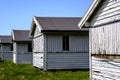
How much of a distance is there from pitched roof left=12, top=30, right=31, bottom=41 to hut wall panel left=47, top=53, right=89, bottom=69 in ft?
46.5

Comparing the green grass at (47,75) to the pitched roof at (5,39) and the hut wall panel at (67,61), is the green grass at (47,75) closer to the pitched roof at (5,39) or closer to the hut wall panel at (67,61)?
the hut wall panel at (67,61)

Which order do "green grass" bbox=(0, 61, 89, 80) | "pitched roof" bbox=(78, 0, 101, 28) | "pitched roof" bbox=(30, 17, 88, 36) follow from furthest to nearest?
1. "pitched roof" bbox=(30, 17, 88, 36)
2. "green grass" bbox=(0, 61, 89, 80)
3. "pitched roof" bbox=(78, 0, 101, 28)

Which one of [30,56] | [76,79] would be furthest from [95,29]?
[30,56]

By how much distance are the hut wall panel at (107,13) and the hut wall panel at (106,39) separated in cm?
27

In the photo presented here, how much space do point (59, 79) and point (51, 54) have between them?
19.4 ft

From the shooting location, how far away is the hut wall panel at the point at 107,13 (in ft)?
43.3

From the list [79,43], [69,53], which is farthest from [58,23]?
[69,53]

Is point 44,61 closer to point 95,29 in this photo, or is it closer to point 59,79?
point 59,79

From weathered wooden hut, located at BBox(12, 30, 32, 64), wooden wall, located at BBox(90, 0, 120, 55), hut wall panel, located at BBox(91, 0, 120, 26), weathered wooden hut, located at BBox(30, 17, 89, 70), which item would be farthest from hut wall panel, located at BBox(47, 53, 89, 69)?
weathered wooden hut, located at BBox(12, 30, 32, 64)

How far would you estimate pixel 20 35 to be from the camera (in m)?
42.1

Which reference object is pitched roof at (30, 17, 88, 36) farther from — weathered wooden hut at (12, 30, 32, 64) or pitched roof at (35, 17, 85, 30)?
weathered wooden hut at (12, 30, 32, 64)

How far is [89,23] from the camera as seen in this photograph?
16359 mm

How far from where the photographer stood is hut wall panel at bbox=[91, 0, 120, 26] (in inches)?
520

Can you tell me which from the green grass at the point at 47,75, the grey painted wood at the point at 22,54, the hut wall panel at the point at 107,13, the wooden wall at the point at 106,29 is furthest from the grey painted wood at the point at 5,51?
the hut wall panel at the point at 107,13
